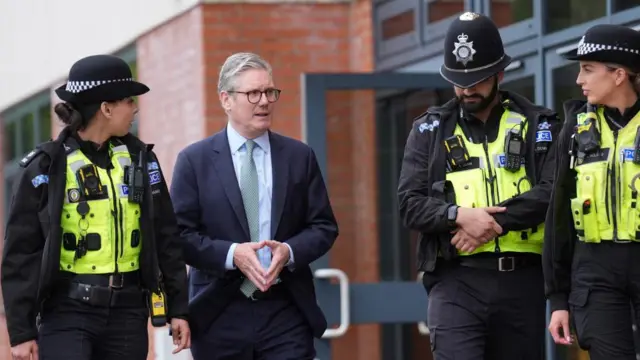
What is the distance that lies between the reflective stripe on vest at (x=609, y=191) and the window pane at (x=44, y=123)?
33.0 ft

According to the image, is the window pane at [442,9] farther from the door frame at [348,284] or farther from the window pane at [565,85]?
A: the window pane at [565,85]

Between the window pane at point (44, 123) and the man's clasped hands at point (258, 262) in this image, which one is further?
the window pane at point (44, 123)

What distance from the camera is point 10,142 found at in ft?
56.2

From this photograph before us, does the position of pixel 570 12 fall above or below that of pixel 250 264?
above

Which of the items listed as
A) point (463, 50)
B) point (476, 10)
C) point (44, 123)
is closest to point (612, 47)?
point (463, 50)

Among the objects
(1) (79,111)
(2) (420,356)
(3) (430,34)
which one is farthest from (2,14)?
(1) (79,111)

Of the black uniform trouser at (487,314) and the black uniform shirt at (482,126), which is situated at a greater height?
the black uniform shirt at (482,126)

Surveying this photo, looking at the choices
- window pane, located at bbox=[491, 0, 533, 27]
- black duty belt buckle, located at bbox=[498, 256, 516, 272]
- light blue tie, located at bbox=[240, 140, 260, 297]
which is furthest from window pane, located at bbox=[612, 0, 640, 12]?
light blue tie, located at bbox=[240, 140, 260, 297]

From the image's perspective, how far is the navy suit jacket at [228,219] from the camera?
21.5 ft

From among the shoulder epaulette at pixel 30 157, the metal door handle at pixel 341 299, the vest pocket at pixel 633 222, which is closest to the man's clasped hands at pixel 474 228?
the vest pocket at pixel 633 222

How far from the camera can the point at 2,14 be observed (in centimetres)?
1708

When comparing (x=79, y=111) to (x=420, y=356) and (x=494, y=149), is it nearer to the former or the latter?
(x=494, y=149)

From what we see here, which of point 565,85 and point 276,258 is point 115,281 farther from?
point 565,85

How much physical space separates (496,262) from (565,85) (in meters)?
2.77
